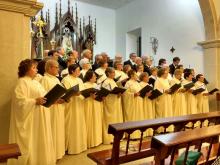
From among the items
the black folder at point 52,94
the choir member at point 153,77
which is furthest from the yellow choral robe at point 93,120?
the choir member at point 153,77

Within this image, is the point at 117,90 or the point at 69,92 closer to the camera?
the point at 69,92

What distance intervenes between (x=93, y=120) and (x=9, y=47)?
208cm

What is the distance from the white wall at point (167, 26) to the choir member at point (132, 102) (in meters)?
4.18

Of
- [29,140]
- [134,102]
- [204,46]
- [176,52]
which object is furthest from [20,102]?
[176,52]

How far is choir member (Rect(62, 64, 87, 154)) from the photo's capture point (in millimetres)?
4688

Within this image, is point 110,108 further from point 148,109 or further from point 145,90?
point 148,109

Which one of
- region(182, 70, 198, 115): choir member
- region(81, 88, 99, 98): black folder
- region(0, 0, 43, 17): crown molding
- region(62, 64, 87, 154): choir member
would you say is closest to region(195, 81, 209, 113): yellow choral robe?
region(182, 70, 198, 115): choir member

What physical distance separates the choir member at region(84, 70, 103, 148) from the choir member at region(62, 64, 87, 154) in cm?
19

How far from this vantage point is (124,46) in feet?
42.7

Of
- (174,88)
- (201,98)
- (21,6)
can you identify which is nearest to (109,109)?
(174,88)

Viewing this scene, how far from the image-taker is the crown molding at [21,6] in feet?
12.8

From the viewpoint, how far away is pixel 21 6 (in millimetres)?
4035

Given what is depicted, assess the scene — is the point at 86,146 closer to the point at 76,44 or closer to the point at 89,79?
the point at 89,79

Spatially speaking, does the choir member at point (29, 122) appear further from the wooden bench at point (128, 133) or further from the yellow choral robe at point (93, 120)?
the yellow choral robe at point (93, 120)
